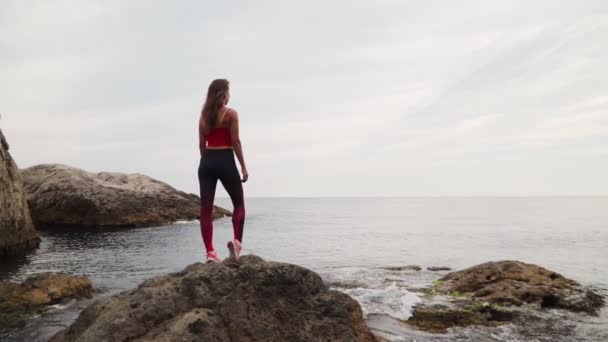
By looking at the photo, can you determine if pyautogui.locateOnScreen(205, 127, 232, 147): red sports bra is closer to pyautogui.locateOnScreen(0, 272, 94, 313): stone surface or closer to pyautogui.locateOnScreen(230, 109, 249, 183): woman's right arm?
pyautogui.locateOnScreen(230, 109, 249, 183): woman's right arm

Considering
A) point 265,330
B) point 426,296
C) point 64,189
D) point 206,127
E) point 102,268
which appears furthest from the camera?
point 64,189

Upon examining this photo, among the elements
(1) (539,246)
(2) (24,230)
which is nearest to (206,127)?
(2) (24,230)

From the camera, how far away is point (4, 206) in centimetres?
2214

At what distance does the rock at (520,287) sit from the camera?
1320cm

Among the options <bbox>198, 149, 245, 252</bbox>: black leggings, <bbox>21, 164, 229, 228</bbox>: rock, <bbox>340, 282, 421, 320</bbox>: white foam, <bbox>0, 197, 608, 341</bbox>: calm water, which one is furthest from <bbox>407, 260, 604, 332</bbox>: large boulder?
<bbox>21, 164, 229, 228</bbox>: rock

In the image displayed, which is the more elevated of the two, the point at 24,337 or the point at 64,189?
the point at 64,189

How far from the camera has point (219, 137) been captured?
22.5ft

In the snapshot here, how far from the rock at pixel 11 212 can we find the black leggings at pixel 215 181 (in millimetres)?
20355

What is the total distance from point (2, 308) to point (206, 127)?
10.1 m

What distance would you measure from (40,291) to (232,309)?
10.6m

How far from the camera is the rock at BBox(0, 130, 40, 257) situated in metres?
22.3

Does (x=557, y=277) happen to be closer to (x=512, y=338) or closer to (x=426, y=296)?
(x=426, y=296)

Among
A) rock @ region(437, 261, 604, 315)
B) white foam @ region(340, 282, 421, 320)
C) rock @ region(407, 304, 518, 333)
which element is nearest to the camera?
rock @ region(407, 304, 518, 333)

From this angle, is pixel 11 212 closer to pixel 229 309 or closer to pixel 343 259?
pixel 343 259
